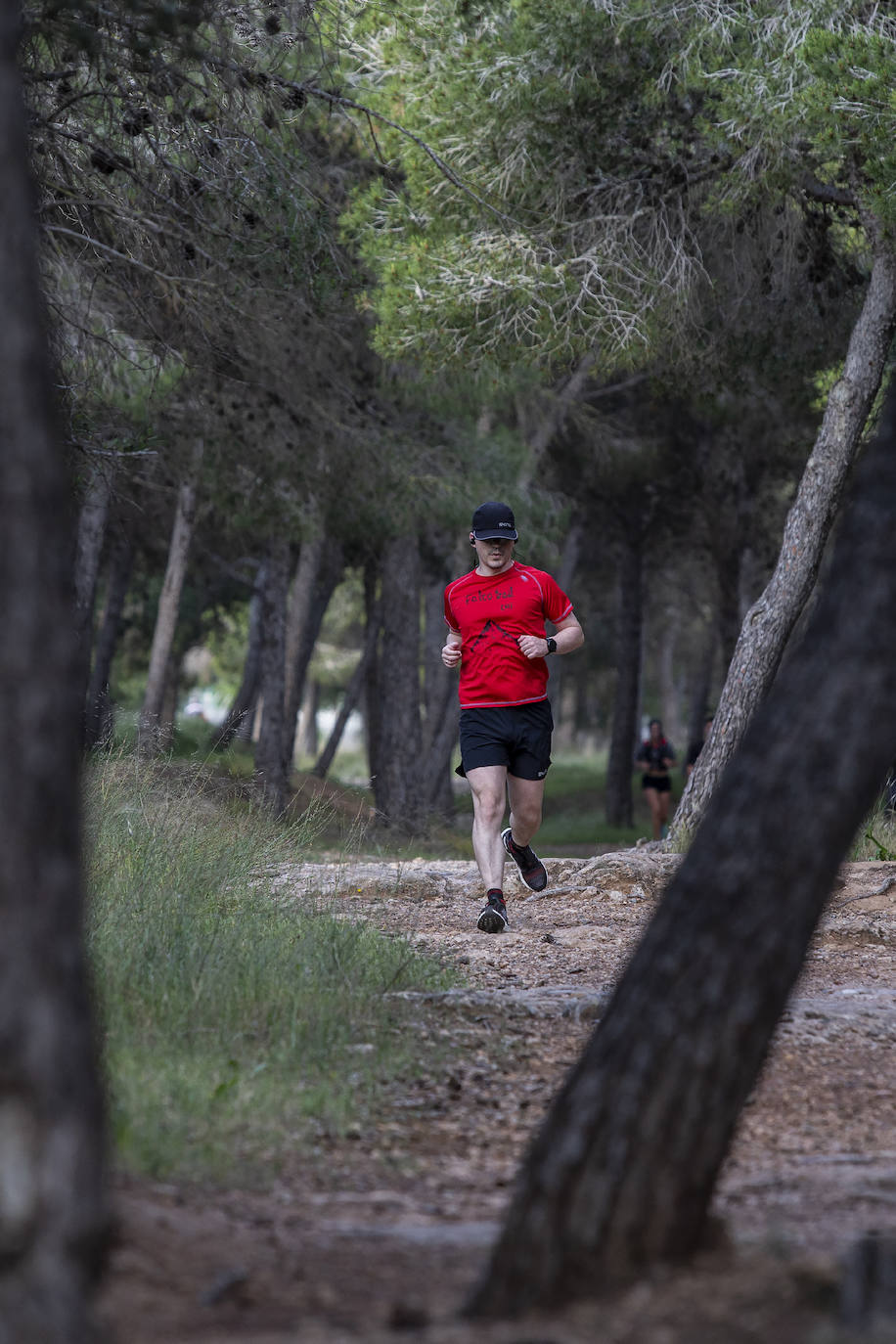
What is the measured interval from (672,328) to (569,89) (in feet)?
7.67

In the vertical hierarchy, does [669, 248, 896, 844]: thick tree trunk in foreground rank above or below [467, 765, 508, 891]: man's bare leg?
above

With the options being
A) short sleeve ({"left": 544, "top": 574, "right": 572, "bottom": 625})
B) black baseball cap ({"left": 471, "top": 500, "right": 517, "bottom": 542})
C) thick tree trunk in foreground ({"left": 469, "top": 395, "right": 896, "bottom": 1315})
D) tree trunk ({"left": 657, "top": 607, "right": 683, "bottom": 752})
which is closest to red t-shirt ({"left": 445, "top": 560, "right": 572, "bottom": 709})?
short sleeve ({"left": 544, "top": 574, "right": 572, "bottom": 625})

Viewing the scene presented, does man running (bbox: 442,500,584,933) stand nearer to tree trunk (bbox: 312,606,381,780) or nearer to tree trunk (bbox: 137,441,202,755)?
tree trunk (bbox: 137,441,202,755)

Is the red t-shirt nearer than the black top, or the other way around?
the red t-shirt

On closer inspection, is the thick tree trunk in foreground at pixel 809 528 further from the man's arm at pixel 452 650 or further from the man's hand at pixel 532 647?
the man's hand at pixel 532 647

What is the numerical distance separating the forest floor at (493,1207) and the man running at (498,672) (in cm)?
68

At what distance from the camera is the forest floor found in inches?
93.3

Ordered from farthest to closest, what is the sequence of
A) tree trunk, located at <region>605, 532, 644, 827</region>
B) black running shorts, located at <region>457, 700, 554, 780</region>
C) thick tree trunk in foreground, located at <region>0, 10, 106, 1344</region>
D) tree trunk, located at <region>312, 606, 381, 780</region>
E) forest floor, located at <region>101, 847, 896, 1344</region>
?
tree trunk, located at <region>312, 606, 381, 780</region>, tree trunk, located at <region>605, 532, 644, 827</region>, black running shorts, located at <region>457, 700, 554, 780</region>, forest floor, located at <region>101, 847, 896, 1344</region>, thick tree trunk in foreground, located at <region>0, 10, 106, 1344</region>

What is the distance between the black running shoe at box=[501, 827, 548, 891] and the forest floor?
814mm

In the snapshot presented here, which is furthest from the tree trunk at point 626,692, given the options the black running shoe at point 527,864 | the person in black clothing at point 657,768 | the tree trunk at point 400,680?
the black running shoe at point 527,864

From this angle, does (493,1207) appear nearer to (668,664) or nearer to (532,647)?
(532,647)

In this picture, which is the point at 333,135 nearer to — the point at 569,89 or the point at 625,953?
the point at 569,89

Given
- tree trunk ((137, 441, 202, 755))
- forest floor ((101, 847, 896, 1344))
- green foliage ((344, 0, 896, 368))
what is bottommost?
forest floor ((101, 847, 896, 1344))

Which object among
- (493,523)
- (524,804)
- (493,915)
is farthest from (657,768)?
(493,523)
